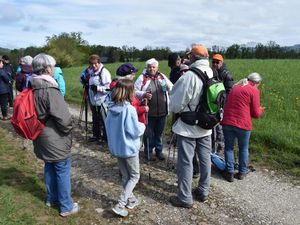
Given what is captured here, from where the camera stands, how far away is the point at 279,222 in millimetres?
5238

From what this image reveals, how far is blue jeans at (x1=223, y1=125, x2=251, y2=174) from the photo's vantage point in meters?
6.61

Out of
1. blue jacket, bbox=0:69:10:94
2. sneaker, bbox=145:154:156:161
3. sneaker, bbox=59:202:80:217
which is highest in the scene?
blue jacket, bbox=0:69:10:94

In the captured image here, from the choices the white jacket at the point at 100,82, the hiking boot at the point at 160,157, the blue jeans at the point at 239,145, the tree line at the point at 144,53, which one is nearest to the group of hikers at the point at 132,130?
the blue jeans at the point at 239,145

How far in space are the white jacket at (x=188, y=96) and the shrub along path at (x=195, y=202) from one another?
1249 millimetres

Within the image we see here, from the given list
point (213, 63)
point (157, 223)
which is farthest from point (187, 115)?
point (213, 63)

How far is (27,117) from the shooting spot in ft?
16.0

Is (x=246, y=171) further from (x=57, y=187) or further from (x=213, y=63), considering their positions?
(x=57, y=187)

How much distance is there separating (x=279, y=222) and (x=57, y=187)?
348cm

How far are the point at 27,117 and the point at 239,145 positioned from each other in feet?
13.1

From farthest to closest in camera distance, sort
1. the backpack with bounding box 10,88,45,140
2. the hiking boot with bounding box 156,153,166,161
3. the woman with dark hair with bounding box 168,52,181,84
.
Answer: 1. the woman with dark hair with bounding box 168,52,181,84
2. the hiking boot with bounding box 156,153,166,161
3. the backpack with bounding box 10,88,45,140

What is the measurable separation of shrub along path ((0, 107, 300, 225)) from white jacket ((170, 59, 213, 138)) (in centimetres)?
125

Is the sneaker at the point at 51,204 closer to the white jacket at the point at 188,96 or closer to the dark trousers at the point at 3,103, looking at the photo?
the white jacket at the point at 188,96

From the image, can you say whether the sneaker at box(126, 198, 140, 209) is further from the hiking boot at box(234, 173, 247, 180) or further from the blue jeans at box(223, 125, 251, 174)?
the hiking boot at box(234, 173, 247, 180)

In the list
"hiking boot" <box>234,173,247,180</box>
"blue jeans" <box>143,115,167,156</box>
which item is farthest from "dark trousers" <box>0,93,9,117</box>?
"hiking boot" <box>234,173,247,180</box>
